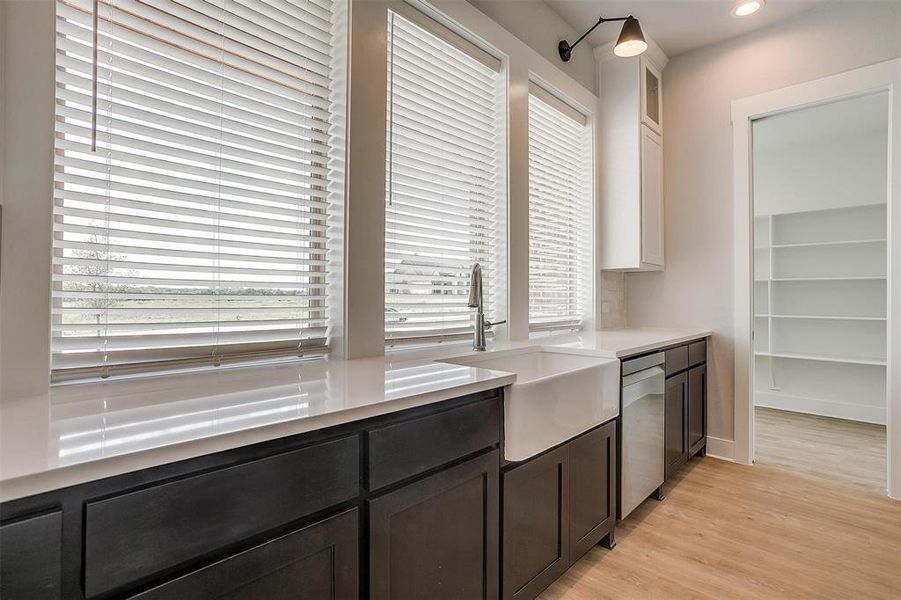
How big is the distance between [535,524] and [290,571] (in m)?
0.92

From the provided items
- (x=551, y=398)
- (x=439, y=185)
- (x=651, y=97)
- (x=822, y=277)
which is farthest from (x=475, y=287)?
(x=822, y=277)

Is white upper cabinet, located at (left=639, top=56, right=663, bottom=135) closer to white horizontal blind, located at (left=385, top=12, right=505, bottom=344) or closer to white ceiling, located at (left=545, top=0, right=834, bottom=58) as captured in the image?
white ceiling, located at (left=545, top=0, right=834, bottom=58)

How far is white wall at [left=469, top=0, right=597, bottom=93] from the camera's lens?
8.00 ft

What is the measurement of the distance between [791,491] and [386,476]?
8.98 ft

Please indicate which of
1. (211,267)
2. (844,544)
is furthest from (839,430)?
(211,267)

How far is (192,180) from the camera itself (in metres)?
1.37

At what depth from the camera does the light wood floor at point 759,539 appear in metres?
1.77

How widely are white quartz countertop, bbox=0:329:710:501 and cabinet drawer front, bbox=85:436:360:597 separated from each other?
0.06 meters

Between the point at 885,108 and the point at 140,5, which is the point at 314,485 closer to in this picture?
the point at 140,5

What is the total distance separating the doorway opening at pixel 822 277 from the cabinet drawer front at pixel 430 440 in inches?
129

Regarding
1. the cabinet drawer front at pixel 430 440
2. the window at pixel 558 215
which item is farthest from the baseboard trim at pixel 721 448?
the cabinet drawer front at pixel 430 440

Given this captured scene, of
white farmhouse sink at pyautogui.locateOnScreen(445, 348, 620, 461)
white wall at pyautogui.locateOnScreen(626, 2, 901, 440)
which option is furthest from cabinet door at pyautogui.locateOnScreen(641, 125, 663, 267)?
white farmhouse sink at pyautogui.locateOnScreen(445, 348, 620, 461)

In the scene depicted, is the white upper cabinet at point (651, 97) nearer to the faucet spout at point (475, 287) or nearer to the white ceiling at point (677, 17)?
the white ceiling at point (677, 17)

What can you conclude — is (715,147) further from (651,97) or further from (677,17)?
(677,17)
